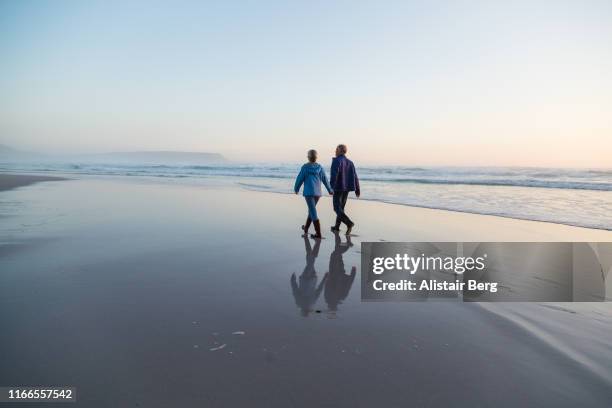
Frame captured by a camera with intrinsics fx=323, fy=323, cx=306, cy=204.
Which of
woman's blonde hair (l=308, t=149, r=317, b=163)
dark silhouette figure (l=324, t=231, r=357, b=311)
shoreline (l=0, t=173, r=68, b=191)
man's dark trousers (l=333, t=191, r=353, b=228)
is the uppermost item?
woman's blonde hair (l=308, t=149, r=317, b=163)

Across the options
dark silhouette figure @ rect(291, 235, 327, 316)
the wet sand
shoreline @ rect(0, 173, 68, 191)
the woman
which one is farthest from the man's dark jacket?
shoreline @ rect(0, 173, 68, 191)

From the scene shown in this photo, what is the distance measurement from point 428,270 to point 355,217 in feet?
16.3

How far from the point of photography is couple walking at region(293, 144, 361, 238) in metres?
7.48

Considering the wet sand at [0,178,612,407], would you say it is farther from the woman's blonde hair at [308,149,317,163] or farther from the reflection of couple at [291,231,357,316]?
the woman's blonde hair at [308,149,317,163]

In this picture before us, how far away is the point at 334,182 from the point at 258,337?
5.64m

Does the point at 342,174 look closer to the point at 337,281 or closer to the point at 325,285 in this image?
the point at 337,281

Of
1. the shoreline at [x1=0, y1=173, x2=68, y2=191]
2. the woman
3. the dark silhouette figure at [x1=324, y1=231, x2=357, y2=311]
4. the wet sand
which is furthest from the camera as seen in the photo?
the shoreline at [x1=0, y1=173, x2=68, y2=191]

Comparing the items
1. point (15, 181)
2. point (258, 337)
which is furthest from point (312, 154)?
point (15, 181)

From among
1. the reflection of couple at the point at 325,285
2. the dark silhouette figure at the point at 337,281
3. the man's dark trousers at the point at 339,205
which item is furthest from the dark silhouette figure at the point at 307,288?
the man's dark trousers at the point at 339,205

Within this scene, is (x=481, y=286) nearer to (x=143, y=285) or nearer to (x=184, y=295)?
(x=184, y=295)

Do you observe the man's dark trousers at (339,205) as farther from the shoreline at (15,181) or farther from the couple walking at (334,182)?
the shoreline at (15,181)

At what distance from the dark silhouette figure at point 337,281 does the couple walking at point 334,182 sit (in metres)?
1.66

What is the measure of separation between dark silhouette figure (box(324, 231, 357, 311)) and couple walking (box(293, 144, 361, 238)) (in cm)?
166

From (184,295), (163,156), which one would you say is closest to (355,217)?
(184,295)
